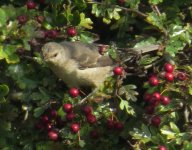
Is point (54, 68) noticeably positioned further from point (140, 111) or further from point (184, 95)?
point (184, 95)

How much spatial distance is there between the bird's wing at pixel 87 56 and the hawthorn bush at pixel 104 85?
96mm

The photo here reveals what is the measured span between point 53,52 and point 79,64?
0.40 m

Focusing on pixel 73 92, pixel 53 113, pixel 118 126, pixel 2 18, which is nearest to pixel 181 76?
pixel 118 126

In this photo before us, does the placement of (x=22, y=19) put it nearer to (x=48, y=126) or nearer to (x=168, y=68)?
(x=48, y=126)

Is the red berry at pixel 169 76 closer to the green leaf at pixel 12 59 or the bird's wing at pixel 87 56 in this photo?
the bird's wing at pixel 87 56

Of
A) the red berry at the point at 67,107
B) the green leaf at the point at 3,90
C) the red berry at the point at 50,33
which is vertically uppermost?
the red berry at the point at 50,33

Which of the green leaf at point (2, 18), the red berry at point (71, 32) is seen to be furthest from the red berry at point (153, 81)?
the green leaf at point (2, 18)

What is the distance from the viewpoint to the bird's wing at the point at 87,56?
4.28 m

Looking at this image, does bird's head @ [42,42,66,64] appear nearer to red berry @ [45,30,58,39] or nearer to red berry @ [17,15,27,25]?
red berry @ [45,30,58,39]

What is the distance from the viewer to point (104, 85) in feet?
13.1

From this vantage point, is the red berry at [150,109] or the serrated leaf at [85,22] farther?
the serrated leaf at [85,22]

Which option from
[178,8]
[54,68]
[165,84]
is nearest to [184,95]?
[165,84]

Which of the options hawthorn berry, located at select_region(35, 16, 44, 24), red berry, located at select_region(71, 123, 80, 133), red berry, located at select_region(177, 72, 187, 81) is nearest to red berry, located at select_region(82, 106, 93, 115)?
red berry, located at select_region(71, 123, 80, 133)

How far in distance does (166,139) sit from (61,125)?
853mm
